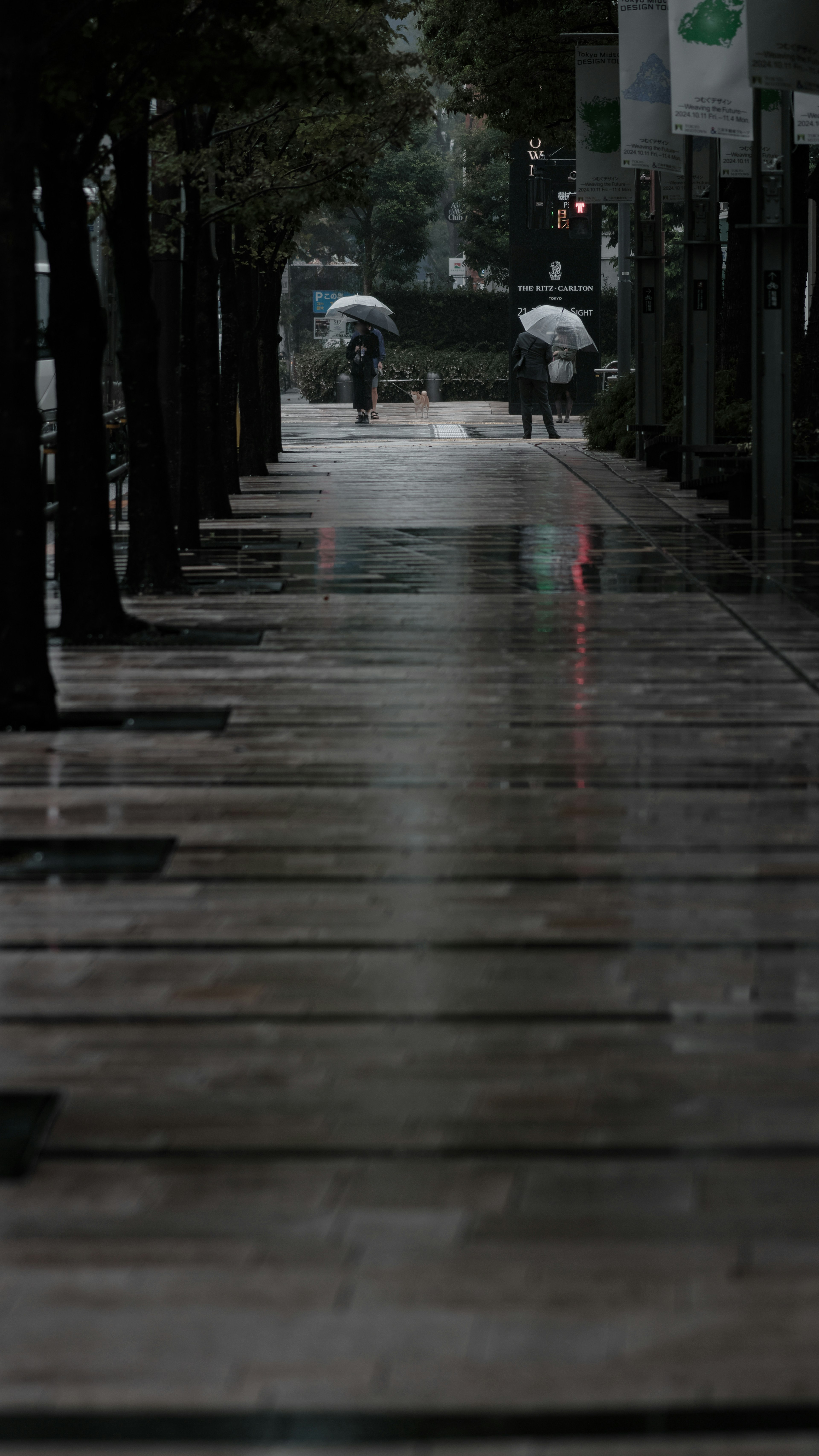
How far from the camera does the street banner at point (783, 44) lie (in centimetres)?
1592

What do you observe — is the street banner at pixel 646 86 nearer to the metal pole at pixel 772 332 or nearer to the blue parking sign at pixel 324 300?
the metal pole at pixel 772 332

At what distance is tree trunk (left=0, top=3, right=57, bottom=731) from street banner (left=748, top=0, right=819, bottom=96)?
894cm

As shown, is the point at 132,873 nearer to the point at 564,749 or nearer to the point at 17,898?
the point at 17,898

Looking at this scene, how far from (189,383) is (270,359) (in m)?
15.6

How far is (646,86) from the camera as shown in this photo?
75.8 feet

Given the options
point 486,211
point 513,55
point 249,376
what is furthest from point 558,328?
point 486,211

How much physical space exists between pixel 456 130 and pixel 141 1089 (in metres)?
113

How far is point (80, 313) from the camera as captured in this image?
1066 centimetres

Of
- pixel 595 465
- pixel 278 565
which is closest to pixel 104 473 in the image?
pixel 278 565

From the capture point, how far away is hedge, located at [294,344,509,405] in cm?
6556

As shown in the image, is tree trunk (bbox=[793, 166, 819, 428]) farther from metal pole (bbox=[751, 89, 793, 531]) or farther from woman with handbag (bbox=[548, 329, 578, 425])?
woman with handbag (bbox=[548, 329, 578, 425])

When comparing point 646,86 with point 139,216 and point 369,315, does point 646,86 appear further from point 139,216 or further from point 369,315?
point 369,315

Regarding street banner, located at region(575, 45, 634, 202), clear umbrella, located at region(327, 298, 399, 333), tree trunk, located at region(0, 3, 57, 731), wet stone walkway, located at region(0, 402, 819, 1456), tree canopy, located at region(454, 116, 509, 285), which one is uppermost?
tree canopy, located at region(454, 116, 509, 285)

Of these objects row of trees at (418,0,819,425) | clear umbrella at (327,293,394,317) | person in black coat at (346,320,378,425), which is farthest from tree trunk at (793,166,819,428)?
clear umbrella at (327,293,394,317)
